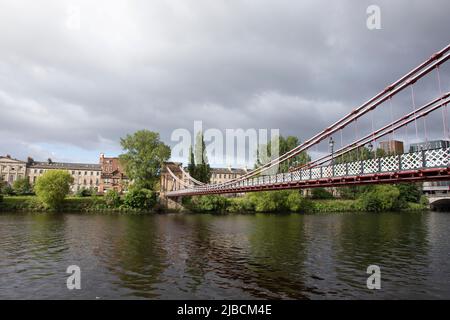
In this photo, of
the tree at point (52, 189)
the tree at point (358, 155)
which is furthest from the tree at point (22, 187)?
the tree at point (358, 155)

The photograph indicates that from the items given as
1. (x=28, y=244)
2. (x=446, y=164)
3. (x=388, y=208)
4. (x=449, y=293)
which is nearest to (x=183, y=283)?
(x=449, y=293)

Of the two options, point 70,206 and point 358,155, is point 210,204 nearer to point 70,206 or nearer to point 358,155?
point 70,206

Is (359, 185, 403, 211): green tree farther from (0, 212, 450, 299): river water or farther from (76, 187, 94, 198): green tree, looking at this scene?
(76, 187, 94, 198): green tree

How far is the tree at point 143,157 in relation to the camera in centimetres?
6431

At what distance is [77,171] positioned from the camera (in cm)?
9556

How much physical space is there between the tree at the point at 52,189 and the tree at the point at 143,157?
12112mm

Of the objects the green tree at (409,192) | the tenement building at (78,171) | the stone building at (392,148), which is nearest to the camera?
the stone building at (392,148)

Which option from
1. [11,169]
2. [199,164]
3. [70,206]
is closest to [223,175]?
[199,164]

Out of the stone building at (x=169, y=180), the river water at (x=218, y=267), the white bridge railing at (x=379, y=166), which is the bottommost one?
the river water at (x=218, y=267)

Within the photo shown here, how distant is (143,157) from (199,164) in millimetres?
13660

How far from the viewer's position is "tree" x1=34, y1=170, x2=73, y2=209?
57000 mm

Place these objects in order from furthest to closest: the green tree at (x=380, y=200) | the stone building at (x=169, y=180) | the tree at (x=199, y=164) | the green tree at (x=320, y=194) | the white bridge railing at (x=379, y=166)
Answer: the green tree at (x=320, y=194) → the green tree at (x=380, y=200) → the stone building at (x=169, y=180) → the tree at (x=199, y=164) → the white bridge railing at (x=379, y=166)

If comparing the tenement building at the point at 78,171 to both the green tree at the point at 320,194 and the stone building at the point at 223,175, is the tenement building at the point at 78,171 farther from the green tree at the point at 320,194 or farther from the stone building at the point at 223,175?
the green tree at the point at 320,194
